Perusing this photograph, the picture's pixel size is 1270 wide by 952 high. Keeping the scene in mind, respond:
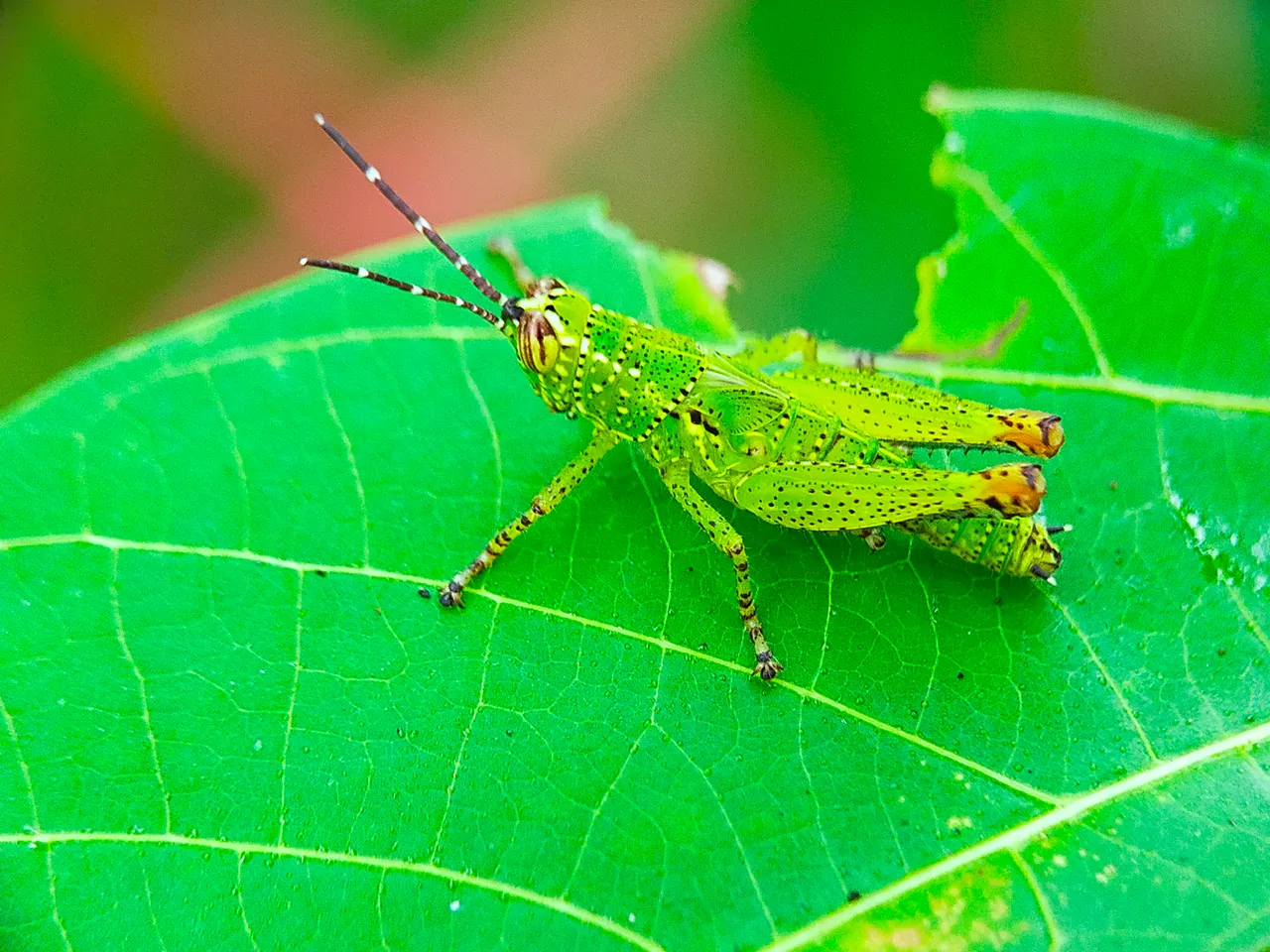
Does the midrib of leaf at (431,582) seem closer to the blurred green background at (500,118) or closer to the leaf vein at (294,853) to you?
the leaf vein at (294,853)

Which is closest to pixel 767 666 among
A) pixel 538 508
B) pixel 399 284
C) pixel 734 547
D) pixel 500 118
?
pixel 734 547

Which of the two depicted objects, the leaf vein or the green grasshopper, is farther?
the green grasshopper

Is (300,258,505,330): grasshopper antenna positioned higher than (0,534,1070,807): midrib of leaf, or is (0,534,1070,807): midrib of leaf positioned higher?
(300,258,505,330): grasshopper antenna

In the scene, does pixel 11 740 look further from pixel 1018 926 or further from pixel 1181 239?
pixel 1181 239

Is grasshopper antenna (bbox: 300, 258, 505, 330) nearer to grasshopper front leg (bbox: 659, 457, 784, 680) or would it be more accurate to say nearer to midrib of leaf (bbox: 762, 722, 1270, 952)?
grasshopper front leg (bbox: 659, 457, 784, 680)

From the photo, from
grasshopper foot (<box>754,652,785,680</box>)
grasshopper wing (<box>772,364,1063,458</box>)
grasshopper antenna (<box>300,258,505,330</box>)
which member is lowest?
grasshopper foot (<box>754,652,785,680</box>)

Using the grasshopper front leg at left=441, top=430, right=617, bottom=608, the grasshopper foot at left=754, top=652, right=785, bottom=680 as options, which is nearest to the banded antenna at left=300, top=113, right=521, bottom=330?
the grasshopper front leg at left=441, top=430, right=617, bottom=608
